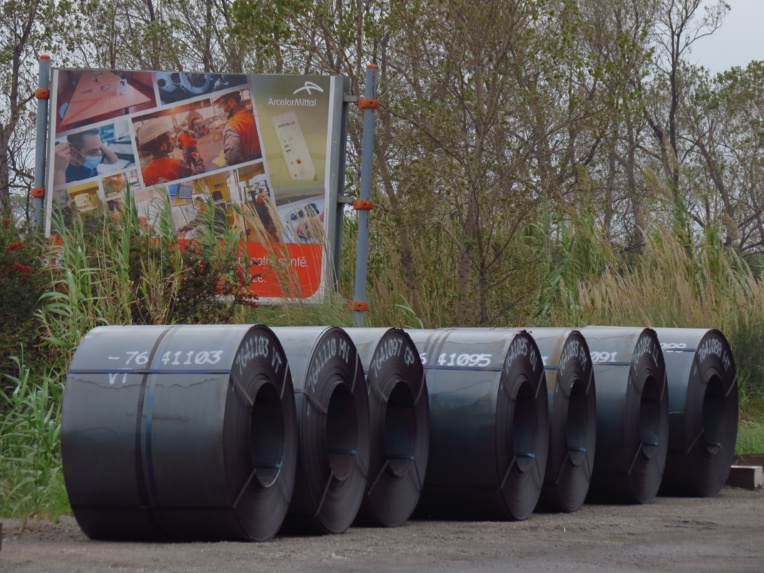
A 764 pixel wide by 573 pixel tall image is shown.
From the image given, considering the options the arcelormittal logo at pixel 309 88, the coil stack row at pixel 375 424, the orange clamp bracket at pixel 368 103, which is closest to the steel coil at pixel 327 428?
the coil stack row at pixel 375 424

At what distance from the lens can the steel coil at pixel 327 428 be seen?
22.4 feet

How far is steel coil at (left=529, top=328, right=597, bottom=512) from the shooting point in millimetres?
8422

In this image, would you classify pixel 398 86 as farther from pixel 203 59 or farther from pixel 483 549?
pixel 203 59

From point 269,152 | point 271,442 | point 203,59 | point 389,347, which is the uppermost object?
point 203,59

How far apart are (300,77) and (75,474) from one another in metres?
8.41

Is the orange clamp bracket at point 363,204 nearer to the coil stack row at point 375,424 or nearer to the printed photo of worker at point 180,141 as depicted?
the printed photo of worker at point 180,141

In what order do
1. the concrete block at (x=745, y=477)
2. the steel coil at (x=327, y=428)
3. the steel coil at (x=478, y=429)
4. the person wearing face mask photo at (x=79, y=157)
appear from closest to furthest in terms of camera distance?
the steel coil at (x=327, y=428)
the steel coil at (x=478, y=429)
the concrete block at (x=745, y=477)
the person wearing face mask photo at (x=79, y=157)

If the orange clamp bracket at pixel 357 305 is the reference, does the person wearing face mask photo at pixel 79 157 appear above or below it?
above

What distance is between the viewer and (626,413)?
29.8 feet

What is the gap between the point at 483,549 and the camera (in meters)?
6.38

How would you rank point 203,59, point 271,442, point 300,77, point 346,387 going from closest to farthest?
point 271,442 → point 346,387 → point 300,77 → point 203,59

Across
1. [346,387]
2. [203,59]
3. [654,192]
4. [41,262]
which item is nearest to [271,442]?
[346,387]

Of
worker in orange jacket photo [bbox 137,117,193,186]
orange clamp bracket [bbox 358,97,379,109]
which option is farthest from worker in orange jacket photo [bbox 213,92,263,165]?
orange clamp bracket [bbox 358,97,379,109]

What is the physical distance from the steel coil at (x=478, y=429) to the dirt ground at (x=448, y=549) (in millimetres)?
150
